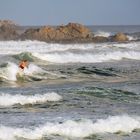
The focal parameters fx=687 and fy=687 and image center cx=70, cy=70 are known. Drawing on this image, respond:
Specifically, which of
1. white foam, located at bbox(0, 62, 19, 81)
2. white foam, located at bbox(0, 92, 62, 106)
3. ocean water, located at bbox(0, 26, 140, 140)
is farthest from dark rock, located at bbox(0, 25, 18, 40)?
white foam, located at bbox(0, 92, 62, 106)

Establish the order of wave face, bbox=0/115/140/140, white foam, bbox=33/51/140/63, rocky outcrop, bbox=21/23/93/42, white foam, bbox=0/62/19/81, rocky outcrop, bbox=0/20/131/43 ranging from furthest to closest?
1. rocky outcrop, bbox=21/23/93/42
2. rocky outcrop, bbox=0/20/131/43
3. white foam, bbox=33/51/140/63
4. white foam, bbox=0/62/19/81
5. wave face, bbox=0/115/140/140

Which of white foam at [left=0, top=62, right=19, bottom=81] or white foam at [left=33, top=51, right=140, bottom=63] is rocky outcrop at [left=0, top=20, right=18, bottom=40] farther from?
white foam at [left=0, top=62, right=19, bottom=81]

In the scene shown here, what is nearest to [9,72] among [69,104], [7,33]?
[69,104]

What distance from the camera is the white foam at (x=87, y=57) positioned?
42250mm

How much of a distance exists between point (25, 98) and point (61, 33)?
165ft

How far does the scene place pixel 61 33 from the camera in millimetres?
70438

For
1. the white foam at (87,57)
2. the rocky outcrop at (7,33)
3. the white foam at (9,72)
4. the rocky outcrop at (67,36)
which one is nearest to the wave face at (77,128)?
Result: the white foam at (9,72)

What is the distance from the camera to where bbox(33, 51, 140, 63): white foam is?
42.2 metres

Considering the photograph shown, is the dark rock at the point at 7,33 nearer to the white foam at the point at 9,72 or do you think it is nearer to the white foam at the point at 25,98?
the white foam at the point at 9,72

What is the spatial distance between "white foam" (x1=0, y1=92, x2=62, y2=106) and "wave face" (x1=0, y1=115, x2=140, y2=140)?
4.14m

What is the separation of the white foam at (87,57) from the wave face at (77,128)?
2524 centimetres

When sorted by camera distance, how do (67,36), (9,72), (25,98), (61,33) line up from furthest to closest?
1. (61,33)
2. (67,36)
3. (9,72)
4. (25,98)

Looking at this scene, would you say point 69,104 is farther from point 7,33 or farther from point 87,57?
point 7,33

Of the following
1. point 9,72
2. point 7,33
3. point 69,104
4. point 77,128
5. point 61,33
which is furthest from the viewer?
point 7,33
